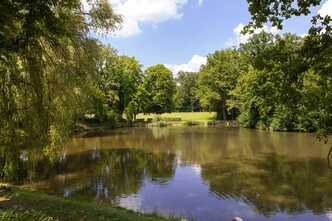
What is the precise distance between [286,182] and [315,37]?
11.4 meters

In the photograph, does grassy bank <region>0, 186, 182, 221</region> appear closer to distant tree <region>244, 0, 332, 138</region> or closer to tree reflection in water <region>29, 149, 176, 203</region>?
tree reflection in water <region>29, 149, 176, 203</region>

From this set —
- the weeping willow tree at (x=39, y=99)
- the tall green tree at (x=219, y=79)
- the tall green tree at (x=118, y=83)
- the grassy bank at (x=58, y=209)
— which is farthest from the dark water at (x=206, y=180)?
the tall green tree at (x=219, y=79)

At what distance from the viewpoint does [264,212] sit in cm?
1157

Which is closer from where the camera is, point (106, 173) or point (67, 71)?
point (67, 71)

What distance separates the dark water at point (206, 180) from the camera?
39.4ft

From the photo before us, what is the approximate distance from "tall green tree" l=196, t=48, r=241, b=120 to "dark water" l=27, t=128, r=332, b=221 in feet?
98.3

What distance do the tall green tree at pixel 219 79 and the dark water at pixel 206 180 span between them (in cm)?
2997

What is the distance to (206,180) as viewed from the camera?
639 inches

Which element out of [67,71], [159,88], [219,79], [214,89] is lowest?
[67,71]

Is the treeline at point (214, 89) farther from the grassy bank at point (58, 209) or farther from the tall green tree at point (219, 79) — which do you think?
the grassy bank at point (58, 209)

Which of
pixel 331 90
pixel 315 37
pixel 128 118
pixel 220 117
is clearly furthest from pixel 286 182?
pixel 220 117

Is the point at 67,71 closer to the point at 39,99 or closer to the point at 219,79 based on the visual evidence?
the point at 39,99

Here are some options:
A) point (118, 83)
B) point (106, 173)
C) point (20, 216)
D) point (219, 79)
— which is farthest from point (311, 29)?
point (219, 79)

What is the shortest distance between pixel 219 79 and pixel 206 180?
42595 millimetres
